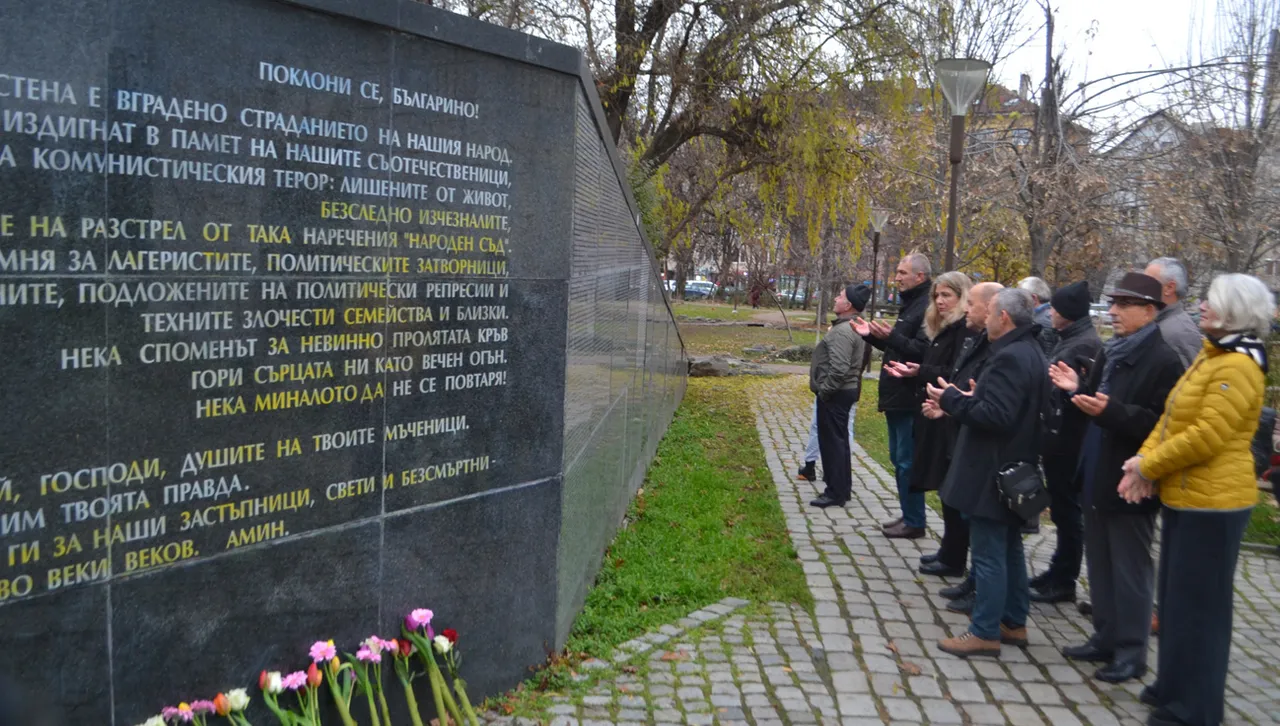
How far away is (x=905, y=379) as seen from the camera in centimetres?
678

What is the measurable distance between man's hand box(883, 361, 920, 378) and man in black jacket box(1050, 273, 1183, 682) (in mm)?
1830

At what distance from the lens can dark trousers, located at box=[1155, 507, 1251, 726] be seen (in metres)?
3.93

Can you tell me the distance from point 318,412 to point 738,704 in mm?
2174

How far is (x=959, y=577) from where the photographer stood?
611 cm

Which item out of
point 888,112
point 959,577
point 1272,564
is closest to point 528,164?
point 959,577

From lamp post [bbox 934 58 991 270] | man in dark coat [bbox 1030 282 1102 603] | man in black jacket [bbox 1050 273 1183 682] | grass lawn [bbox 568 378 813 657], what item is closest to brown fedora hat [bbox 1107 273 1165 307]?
man in black jacket [bbox 1050 273 1183 682]

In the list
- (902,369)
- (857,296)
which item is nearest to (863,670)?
(902,369)

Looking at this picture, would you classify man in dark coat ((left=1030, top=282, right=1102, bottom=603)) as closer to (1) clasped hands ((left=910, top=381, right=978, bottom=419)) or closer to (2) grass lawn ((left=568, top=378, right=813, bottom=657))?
(1) clasped hands ((left=910, top=381, right=978, bottom=419))

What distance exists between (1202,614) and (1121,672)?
729 mm

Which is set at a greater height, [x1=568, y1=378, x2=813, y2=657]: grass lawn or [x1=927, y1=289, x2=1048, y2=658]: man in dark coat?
[x1=927, y1=289, x2=1048, y2=658]: man in dark coat

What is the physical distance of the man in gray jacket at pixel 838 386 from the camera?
25.4ft

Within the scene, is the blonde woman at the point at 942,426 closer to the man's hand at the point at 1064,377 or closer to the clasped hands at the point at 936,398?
the clasped hands at the point at 936,398

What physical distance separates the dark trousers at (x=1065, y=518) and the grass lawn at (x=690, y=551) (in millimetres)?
1506

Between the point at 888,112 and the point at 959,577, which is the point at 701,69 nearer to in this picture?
the point at 888,112
